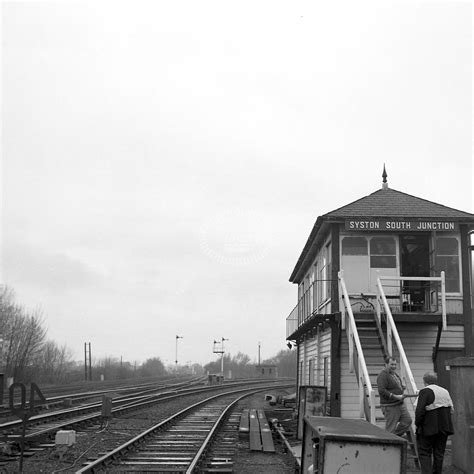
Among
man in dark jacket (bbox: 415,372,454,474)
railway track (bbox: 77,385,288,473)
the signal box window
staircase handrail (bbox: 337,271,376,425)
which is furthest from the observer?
the signal box window

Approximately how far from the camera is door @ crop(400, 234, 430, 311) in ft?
53.6

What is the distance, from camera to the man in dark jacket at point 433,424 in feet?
27.3

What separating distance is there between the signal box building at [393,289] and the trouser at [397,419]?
13.6 ft

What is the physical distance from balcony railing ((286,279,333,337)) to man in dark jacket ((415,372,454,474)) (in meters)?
7.53

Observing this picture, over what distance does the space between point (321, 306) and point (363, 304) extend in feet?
7.50

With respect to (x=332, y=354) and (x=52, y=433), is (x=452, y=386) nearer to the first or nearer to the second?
(x=332, y=354)

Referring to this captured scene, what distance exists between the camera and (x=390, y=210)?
16.5m

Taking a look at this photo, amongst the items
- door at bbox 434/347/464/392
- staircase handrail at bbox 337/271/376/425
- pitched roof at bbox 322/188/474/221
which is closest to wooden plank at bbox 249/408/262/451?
staircase handrail at bbox 337/271/376/425

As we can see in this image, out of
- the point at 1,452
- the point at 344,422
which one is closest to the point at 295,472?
the point at 344,422

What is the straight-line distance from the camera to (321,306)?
709 inches

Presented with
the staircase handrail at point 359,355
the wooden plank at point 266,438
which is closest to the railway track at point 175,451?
the wooden plank at point 266,438

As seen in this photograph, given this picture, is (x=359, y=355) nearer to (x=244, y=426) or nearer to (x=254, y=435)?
(x=254, y=435)

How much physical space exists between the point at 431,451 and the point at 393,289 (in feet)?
25.1

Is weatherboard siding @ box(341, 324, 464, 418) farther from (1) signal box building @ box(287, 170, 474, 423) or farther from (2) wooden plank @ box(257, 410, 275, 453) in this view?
(2) wooden plank @ box(257, 410, 275, 453)
